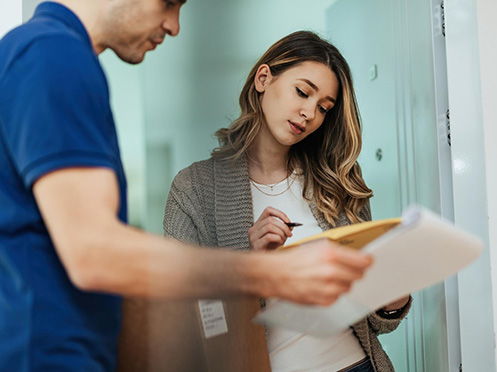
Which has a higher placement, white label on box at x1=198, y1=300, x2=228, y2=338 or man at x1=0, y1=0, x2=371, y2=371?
man at x1=0, y1=0, x2=371, y2=371

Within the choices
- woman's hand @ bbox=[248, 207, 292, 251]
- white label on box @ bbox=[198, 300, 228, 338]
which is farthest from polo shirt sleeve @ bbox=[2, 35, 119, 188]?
woman's hand @ bbox=[248, 207, 292, 251]

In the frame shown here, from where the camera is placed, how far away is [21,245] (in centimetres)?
72

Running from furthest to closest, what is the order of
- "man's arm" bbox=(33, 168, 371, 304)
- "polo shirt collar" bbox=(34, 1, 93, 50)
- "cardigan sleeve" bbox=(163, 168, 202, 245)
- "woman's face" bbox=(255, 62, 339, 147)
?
"woman's face" bbox=(255, 62, 339, 147) < "cardigan sleeve" bbox=(163, 168, 202, 245) < "polo shirt collar" bbox=(34, 1, 93, 50) < "man's arm" bbox=(33, 168, 371, 304)

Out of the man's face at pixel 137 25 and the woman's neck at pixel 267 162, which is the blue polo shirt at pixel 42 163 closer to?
the man's face at pixel 137 25

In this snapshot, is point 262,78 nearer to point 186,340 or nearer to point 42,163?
point 186,340

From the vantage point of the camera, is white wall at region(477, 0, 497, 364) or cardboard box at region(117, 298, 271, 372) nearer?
cardboard box at region(117, 298, 271, 372)

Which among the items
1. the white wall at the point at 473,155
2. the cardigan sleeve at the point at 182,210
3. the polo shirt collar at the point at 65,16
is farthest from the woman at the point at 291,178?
the polo shirt collar at the point at 65,16

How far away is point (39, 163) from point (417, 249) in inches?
17.6

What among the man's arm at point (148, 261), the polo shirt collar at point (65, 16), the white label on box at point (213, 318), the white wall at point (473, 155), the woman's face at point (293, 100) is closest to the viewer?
the man's arm at point (148, 261)

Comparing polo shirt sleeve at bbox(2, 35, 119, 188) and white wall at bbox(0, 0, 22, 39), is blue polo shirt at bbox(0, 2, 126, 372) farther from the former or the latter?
white wall at bbox(0, 0, 22, 39)

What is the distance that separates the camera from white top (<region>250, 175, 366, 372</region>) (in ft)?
4.06

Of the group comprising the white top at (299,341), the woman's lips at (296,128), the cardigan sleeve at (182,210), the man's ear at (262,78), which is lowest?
the white top at (299,341)

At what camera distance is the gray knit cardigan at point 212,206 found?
117 centimetres

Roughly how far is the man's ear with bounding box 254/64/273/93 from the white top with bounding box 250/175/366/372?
200 millimetres
